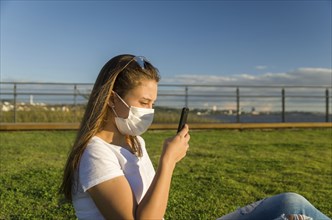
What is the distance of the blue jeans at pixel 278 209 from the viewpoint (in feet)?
7.56

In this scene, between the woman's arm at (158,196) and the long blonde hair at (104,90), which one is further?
the long blonde hair at (104,90)

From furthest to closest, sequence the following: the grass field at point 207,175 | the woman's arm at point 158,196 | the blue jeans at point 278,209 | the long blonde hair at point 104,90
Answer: the grass field at point 207,175, the blue jeans at point 278,209, the long blonde hair at point 104,90, the woman's arm at point 158,196

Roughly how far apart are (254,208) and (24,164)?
16.9 feet

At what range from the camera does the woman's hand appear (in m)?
1.81

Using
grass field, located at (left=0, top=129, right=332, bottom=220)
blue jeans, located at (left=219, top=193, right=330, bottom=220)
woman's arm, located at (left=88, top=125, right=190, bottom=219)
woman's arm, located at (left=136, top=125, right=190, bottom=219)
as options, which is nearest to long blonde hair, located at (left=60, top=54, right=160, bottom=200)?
woman's arm, located at (left=88, top=125, right=190, bottom=219)

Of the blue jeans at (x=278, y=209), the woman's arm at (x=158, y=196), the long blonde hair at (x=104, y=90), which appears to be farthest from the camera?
the blue jeans at (x=278, y=209)

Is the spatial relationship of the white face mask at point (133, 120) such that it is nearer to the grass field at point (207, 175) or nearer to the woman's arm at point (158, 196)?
the woman's arm at point (158, 196)

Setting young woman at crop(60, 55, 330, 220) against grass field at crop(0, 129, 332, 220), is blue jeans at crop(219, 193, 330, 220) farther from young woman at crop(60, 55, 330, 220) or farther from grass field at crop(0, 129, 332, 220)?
grass field at crop(0, 129, 332, 220)

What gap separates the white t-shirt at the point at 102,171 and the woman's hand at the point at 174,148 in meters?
0.18

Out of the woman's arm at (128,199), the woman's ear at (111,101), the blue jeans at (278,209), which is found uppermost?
the woman's ear at (111,101)

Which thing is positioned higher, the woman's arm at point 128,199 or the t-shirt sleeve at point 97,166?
the t-shirt sleeve at point 97,166

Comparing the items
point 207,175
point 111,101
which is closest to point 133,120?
point 111,101

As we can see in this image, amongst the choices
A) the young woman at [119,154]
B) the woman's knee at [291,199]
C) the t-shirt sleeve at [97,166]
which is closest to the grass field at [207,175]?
the young woman at [119,154]

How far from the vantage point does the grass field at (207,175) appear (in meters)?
4.44
